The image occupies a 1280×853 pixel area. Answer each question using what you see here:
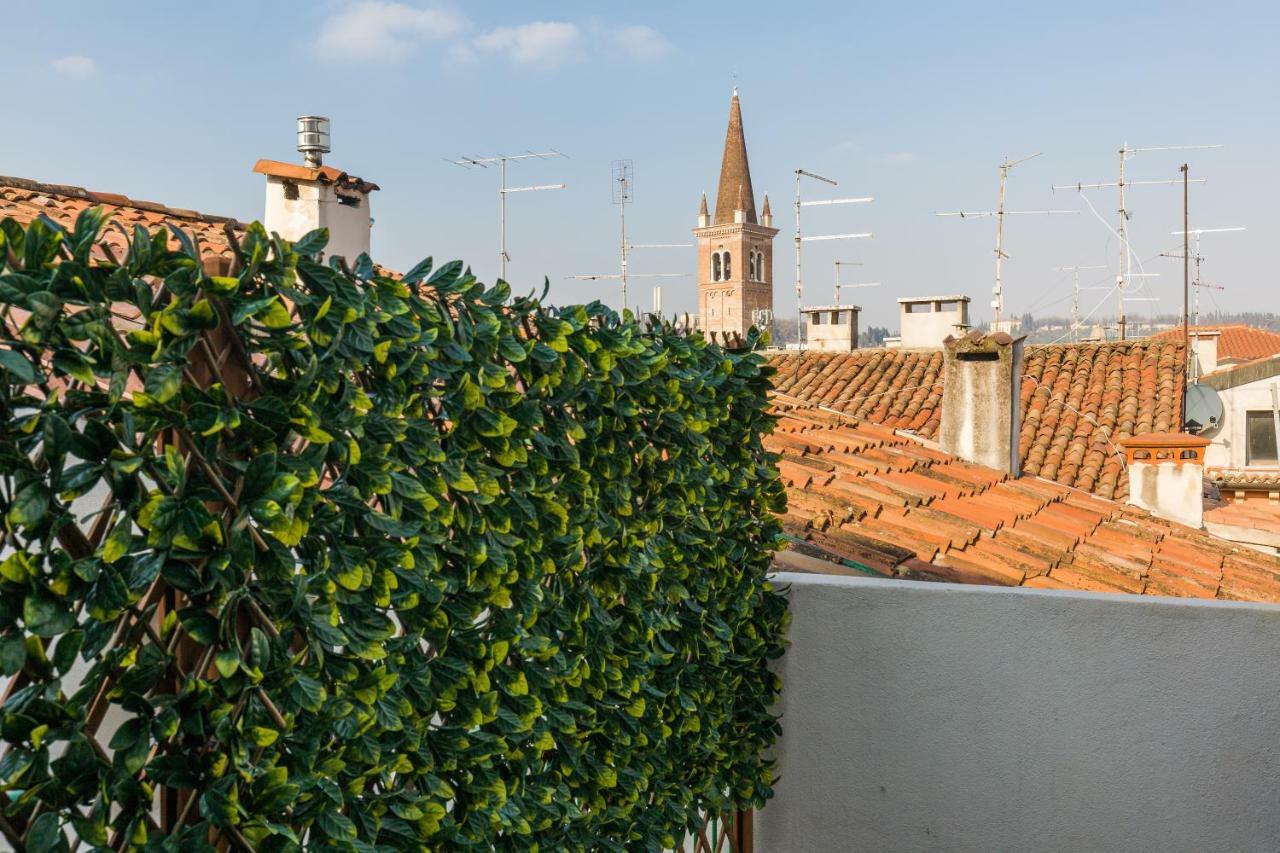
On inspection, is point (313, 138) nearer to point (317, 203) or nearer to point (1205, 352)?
point (317, 203)

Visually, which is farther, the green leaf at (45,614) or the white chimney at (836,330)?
the white chimney at (836,330)

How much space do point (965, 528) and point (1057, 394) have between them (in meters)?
10.4

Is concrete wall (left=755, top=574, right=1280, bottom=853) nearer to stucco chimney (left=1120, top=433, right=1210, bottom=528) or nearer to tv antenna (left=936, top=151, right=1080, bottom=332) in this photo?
stucco chimney (left=1120, top=433, right=1210, bottom=528)

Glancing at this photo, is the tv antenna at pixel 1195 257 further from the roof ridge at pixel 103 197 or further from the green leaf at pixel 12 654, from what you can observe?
the green leaf at pixel 12 654

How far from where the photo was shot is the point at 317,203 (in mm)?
7746

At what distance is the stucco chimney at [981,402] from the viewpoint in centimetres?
1123

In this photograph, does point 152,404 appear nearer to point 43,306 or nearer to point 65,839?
point 43,306

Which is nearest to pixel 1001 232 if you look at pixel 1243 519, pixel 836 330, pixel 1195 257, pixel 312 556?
pixel 836 330

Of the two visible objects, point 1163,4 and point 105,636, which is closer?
point 105,636

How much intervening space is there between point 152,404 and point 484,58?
16.5 m

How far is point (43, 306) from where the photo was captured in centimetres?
150

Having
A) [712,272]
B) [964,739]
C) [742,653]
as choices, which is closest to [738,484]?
[742,653]

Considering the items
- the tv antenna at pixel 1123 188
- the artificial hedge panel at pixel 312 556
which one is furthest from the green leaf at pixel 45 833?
the tv antenna at pixel 1123 188

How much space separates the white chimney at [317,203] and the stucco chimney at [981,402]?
21.4ft
